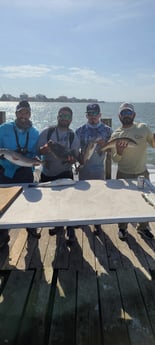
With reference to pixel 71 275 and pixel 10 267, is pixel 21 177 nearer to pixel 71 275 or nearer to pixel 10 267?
pixel 10 267

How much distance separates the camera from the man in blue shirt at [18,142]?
4062 mm

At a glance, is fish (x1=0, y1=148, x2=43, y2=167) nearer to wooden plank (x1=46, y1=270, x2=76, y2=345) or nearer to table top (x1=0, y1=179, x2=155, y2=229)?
table top (x1=0, y1=179, x2=155, y2=229)

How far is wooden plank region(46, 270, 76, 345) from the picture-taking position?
103 inches

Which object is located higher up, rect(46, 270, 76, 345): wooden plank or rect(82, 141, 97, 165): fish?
rect(82, 141, 97, 165): fish

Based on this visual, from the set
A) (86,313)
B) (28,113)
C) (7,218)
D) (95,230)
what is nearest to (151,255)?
(95,230)

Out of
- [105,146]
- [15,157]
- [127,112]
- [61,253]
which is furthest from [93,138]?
[61,253]

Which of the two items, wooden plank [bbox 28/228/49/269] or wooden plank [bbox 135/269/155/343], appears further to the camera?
wooden plank [bbox 28/228/49/269]

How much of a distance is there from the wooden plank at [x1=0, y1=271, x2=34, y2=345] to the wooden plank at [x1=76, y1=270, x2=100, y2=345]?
20.4 inches

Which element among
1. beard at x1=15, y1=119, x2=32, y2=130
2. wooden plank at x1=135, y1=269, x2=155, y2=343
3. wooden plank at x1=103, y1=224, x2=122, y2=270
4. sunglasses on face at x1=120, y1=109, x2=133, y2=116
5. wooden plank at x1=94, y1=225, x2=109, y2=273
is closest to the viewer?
wooden plank at x1=135, y1=269, x2=155, y2=343

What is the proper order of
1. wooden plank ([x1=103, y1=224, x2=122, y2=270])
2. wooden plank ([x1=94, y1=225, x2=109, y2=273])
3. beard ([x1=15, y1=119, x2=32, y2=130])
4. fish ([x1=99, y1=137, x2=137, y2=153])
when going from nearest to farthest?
wooden plank ([x1=94, y1=225, x2=109, y2=273])
wooden plank ([x1=103, y1=224, x2=122, y2=270])
fish ([x1=99, y1=137, x2=137, y2=153])
beard ([x1=15, y1=119, x2=32, y2=130])

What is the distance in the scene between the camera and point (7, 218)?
2.71 metres

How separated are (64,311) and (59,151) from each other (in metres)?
1.78

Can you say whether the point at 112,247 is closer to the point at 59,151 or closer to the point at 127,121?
the point at 59,151

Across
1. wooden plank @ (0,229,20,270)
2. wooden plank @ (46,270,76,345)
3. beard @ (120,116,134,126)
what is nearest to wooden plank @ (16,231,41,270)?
wooden plank @ (0,229,20,270)
